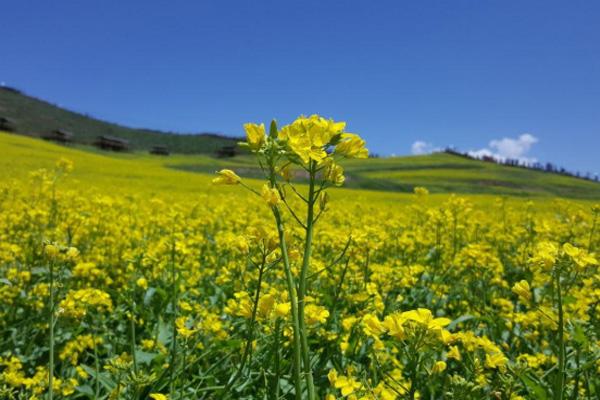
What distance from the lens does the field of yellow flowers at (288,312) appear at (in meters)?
1.47

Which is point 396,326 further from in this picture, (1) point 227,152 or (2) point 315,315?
(1) point 227,152

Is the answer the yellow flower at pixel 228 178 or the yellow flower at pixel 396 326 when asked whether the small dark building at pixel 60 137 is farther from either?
the yellow flower at pixel 396 326

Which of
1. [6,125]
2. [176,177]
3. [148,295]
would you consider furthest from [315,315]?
[6,125]

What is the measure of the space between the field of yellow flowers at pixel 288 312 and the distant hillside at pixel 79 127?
2615 inches

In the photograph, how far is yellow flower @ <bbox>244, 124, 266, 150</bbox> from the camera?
1.40 m

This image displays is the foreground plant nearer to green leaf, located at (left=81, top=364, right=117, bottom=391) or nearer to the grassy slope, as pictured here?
green leaf, located at (left=81, top=364, right=117, bottom=391)

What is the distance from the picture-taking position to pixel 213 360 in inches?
120

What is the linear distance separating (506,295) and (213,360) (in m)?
3.24

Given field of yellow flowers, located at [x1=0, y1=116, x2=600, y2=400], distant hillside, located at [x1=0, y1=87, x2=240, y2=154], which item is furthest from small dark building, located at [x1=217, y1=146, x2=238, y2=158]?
field of yellow flowers, located at [x1=0, y1=116, x2=600, y2=400]

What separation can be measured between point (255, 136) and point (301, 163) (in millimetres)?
163

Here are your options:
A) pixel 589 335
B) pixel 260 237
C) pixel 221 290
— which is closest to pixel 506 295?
pixel 589 335

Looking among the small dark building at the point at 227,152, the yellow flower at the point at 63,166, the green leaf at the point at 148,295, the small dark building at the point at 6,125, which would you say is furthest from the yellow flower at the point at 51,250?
the small dark building at the point at 6,125

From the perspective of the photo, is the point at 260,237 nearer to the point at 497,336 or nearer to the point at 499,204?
the point at 497,336

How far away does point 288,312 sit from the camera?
5.24ft
